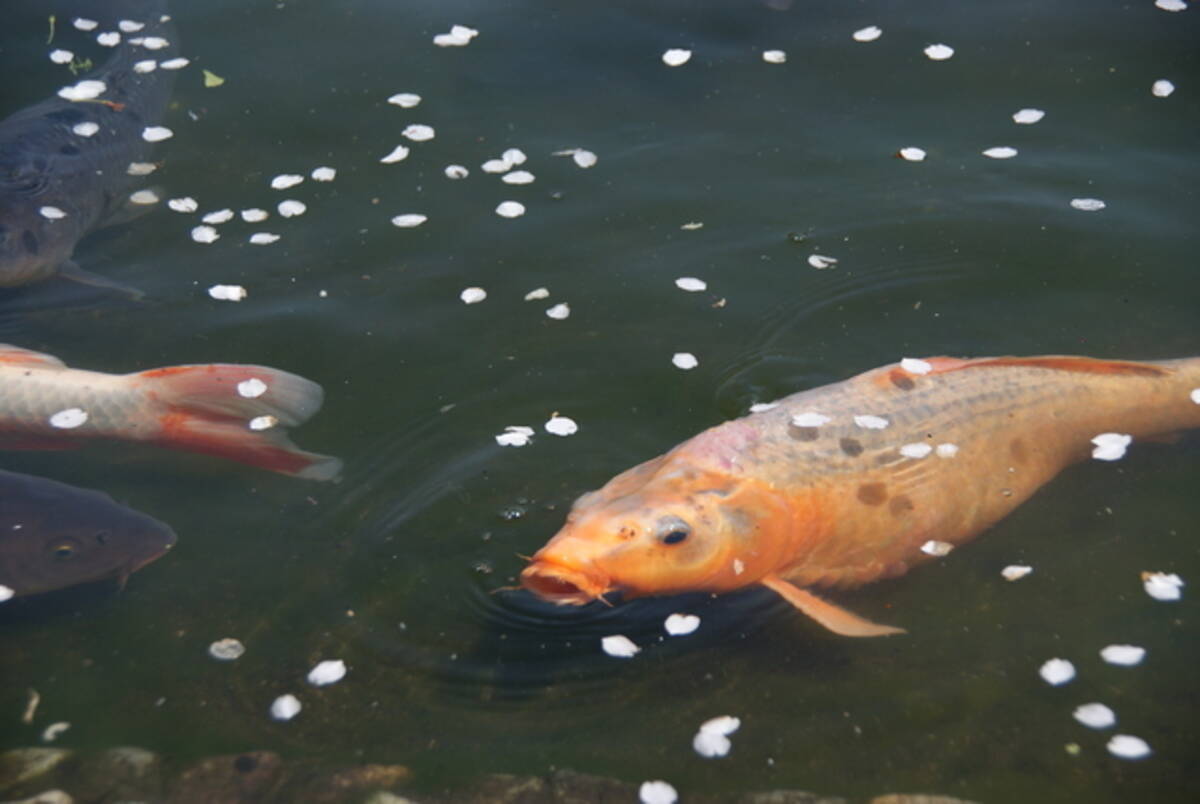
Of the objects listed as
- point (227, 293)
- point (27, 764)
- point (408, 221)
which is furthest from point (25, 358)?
point (27, 764)

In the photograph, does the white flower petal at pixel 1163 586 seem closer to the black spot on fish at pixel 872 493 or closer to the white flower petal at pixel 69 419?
the black spot on fish at pixel 872 493

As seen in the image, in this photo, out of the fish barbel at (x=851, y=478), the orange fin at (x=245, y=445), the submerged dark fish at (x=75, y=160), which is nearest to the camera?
the fish barbel at (x=851, y=478)

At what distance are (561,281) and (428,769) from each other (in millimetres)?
2823

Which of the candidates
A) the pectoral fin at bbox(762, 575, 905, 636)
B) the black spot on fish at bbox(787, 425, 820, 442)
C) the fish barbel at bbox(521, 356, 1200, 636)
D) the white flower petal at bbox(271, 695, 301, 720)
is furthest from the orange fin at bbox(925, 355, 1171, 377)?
the white flower petal at bbox(271, 695, 301, 720)

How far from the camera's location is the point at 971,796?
348 cm

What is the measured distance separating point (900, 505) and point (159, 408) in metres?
3.19

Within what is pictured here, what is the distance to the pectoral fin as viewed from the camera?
12.3ft

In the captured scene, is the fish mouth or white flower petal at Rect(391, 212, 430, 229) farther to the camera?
white flower petal at Rect(391, 212, 430, 229)

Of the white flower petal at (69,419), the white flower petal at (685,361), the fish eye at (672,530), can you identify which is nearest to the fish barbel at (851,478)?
the fish eye at (672,530)

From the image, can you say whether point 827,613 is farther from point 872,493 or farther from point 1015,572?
point 1015,572

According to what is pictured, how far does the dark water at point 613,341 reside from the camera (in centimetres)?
377

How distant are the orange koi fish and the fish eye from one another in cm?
162

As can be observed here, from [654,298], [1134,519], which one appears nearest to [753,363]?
[654,298]

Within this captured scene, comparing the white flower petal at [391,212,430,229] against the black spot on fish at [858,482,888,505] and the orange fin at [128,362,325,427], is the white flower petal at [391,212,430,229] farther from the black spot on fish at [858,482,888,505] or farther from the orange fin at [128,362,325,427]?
the black spot on fish at [858,482,888,505]
